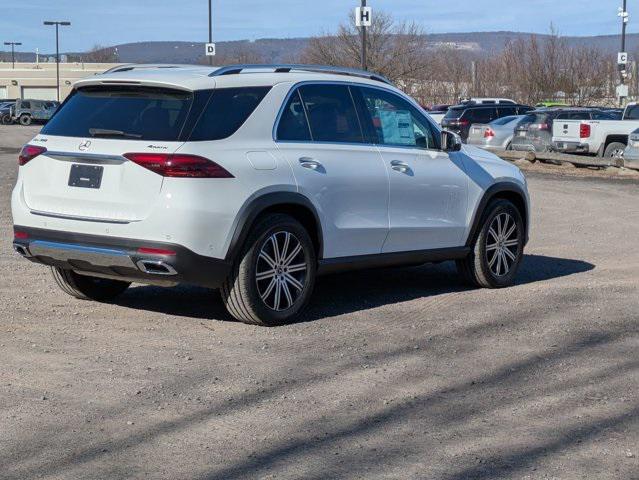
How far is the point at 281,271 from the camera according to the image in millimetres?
8367

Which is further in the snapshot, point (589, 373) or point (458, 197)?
point (458, 197)

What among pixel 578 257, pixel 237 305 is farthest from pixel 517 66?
pixel 237 305

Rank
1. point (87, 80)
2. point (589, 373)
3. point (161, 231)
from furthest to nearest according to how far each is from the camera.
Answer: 1. point (87, 80)
2. point (161, 231)
3. point (589, 373)

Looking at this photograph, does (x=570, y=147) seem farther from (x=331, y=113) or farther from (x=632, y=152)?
(x=331, y=113)

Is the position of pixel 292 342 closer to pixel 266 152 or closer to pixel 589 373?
pixel 266 152

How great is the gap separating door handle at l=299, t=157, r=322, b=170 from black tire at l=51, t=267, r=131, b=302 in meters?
1.94

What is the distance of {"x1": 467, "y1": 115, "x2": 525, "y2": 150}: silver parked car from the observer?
3291 centimetres

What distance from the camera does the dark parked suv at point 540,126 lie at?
99.3 ft

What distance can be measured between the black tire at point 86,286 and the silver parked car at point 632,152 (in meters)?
17.8

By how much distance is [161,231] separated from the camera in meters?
7.73

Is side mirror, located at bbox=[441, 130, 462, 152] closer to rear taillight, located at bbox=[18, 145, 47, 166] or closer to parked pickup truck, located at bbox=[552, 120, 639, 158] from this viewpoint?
rear taillight, located at bbox=[18, 145, 47, 166]

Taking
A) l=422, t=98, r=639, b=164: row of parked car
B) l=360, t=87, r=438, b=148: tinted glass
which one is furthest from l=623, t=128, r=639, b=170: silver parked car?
l=360, t=87, r=438, b=148: tinted glass

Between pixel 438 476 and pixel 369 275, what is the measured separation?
5.79m

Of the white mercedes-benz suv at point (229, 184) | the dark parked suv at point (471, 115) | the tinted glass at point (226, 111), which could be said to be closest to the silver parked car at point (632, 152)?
the dark parked suv at point (471, 115)
